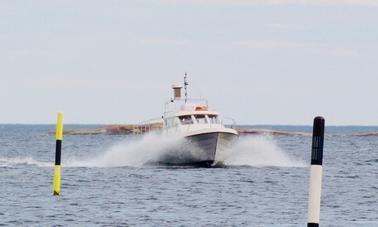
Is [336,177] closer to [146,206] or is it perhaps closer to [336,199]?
[336,199]

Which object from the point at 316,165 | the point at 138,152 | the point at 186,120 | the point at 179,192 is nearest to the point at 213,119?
the point at 186,120

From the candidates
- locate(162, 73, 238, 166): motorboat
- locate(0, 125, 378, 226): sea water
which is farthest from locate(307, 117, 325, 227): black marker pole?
locate(162, 73, 238, 166): motorboat

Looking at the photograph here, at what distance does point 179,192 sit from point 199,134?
37.9ft

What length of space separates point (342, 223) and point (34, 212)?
8273 mm

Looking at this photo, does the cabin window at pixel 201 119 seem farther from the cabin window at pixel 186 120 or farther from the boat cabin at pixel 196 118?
the cabin window at pixel 186 120

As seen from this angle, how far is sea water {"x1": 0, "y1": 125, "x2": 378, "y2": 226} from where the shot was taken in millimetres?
27578

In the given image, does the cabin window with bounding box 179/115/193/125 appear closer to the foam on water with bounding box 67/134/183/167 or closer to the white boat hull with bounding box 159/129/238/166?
the foam on water with bounding box 67/134/183/167

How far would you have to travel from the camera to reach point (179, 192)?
36906 millimetres

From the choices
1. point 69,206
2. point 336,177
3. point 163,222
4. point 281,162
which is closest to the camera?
point 163,222

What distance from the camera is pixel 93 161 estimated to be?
59.8 metres

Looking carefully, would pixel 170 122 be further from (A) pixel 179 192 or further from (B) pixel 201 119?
(A) pixel 179 192

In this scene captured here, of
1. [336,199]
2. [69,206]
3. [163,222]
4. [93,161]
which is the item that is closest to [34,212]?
[69,206]

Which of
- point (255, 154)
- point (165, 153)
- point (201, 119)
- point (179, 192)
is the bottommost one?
point (179, 192)

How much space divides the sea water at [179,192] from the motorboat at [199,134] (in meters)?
0.61
